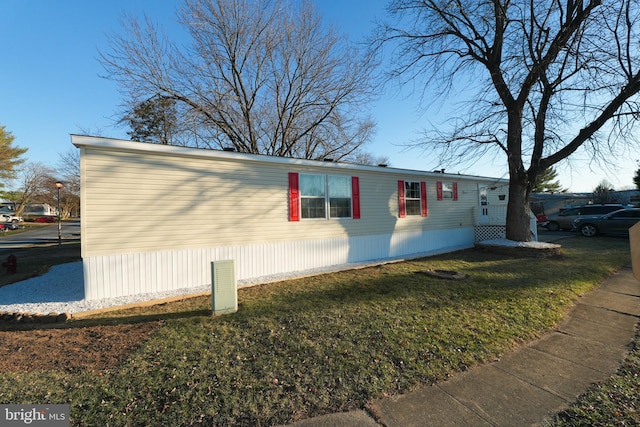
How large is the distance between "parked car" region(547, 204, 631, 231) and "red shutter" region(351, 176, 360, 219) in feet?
48.8

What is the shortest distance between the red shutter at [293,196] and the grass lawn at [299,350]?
2.16 metres

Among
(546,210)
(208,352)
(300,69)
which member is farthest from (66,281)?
(546,210)

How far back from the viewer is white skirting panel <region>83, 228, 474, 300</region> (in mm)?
5246

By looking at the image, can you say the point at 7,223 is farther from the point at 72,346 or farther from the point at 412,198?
the point at 412,198

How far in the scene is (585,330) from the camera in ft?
12.0

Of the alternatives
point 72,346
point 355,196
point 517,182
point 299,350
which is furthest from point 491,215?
point 72,346

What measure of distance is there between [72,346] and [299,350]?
9.36ft

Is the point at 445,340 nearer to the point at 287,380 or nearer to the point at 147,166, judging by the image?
the point at 287,380

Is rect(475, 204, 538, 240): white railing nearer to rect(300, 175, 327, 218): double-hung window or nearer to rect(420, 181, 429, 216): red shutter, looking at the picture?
rect(420, 181, 429, 216): red shutter

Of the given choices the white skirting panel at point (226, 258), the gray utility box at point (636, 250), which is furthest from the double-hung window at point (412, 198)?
the gray utility box at point (636, 250)

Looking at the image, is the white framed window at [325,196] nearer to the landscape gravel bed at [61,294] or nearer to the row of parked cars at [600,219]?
the landscape gravel bed at [61,294]

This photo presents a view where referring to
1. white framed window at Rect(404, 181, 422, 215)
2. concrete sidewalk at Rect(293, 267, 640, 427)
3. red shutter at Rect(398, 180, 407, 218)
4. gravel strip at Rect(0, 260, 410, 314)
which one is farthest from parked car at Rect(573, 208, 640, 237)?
gravel strip at Rect(0, 260, 410, 314)

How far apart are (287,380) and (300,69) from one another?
13822 millimetres

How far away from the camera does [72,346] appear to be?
3.34m
